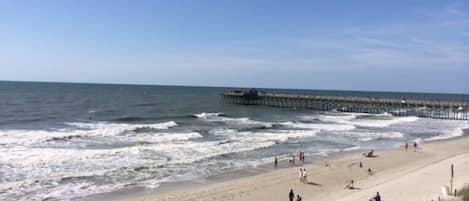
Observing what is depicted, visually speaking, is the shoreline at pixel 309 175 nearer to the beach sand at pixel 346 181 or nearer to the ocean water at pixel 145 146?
the beach sand at pixel 346 181

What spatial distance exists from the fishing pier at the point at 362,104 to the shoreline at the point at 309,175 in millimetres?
32113

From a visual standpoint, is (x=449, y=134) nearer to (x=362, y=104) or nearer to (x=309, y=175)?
(x=309, y=175)

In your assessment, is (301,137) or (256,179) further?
(301,137)

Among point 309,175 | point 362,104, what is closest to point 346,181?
point 309,175

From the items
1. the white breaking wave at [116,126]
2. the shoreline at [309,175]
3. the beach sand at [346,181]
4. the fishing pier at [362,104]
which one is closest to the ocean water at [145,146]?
the white breaking wave at [116,126]

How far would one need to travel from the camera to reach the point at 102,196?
2131 centimetres

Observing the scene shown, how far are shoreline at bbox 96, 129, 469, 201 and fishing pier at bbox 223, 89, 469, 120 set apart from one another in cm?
3211

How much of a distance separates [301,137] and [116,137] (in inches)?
592

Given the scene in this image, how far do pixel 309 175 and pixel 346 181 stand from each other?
2.03 meters

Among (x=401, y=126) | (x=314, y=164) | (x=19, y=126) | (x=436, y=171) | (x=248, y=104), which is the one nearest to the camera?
(x=436, y=171)

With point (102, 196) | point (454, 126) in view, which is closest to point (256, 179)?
point (102, 196)

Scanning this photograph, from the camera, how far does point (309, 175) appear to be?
2677 centimetres

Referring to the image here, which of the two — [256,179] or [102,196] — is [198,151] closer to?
[256,179]

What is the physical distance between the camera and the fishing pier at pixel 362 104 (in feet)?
224
